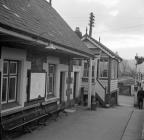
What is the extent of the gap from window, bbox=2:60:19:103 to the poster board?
77cm

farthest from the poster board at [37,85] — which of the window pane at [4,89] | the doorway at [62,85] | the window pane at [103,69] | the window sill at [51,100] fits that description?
the window pane at [103,69]

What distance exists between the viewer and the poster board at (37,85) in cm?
1009

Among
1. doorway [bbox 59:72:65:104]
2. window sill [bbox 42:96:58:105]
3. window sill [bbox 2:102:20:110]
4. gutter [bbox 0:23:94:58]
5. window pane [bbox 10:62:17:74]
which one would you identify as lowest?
window sill [bbox 42:96:58:105]

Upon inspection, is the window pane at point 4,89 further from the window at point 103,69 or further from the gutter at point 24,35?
the window at point 103,69

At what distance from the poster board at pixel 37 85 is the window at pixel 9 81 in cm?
77

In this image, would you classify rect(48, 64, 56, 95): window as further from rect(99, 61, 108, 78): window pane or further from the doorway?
rect(99, 61, 108, 78): window pane

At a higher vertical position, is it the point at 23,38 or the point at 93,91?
the point at 23,38

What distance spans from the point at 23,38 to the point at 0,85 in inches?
64.3

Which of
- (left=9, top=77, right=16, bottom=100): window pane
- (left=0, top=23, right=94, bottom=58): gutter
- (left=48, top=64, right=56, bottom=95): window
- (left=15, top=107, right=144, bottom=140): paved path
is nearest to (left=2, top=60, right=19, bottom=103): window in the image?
(left=9, top=77, right=16, bottom=100): window pane

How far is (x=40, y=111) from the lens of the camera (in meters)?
10.6

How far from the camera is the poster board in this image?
10.1 meters

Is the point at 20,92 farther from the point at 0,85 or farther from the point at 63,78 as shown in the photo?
the point at 63,78

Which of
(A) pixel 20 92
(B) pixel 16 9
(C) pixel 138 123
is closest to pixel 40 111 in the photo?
(A) pixel 20 92

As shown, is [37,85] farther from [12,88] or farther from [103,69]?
[103,69]
